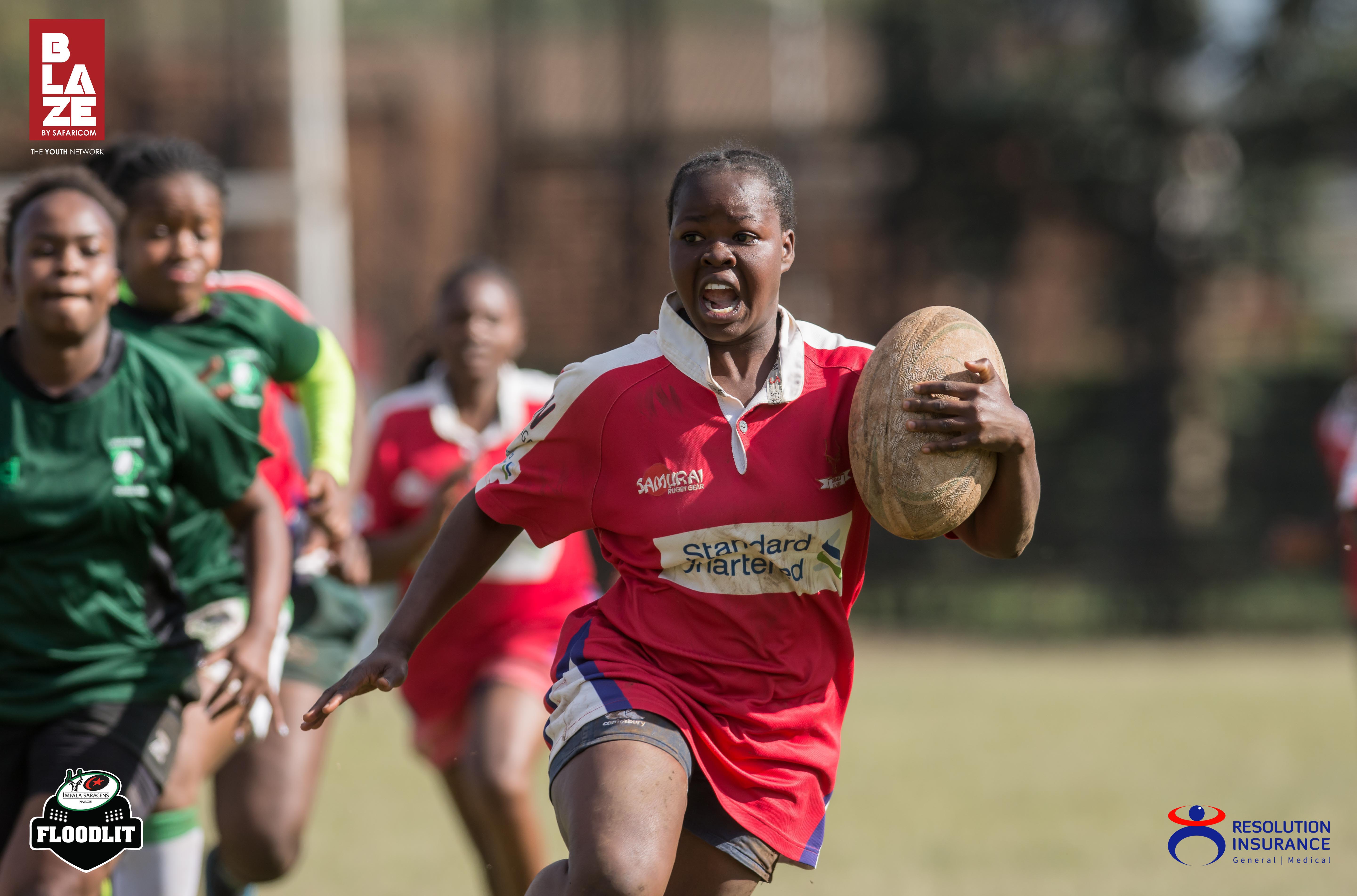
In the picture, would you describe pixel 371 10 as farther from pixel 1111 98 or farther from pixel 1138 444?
pixel 1138 444

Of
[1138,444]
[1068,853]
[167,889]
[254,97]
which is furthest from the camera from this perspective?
[254,97]

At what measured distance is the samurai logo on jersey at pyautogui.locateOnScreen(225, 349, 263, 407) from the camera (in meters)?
4.76

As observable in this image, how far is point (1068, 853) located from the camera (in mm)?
6531

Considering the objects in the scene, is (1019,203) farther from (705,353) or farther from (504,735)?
(705,353)

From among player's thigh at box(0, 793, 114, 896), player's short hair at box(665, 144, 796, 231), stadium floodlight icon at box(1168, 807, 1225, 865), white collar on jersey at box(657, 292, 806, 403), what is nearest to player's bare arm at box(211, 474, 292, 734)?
player's thigh at box(0, 793, 114, 896)

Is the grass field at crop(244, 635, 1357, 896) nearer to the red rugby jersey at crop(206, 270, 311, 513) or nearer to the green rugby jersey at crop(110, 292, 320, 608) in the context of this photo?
the red rugby jersey at crop(206, 270, 311, 513)

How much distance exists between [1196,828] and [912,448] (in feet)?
13.9

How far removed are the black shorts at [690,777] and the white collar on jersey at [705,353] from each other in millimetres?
754

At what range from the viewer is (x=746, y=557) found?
341 centimetres

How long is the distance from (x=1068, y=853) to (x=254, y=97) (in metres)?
17.2

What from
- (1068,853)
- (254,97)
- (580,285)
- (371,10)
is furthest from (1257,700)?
(371,10)

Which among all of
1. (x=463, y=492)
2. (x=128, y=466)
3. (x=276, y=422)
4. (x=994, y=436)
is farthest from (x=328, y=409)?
(x=994, y=436)

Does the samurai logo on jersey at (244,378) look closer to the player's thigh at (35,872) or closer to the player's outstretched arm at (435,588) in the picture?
the player's outstretched arm at (435,588)

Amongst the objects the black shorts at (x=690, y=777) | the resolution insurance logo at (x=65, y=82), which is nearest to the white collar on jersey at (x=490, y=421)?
the resolution insurance logo at (x=65, y=82)
